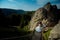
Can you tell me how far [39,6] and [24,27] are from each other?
107cm

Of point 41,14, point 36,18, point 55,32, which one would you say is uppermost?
point 41,14

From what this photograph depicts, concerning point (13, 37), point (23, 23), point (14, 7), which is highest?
point (14, 7)

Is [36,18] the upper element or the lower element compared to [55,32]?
upper

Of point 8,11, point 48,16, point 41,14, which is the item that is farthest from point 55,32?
point 8,11

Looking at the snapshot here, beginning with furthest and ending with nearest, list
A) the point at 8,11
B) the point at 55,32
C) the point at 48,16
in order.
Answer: the point at 48,16, the point at 8,11, the point at 55,32

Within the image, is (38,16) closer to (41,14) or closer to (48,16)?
(41,14)

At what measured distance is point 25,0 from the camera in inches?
298

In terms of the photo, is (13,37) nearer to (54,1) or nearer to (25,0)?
(25,0)

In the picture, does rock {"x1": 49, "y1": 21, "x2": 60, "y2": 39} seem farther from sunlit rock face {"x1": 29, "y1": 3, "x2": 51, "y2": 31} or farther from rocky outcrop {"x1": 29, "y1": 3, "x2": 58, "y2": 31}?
sunlit rock face {"x1": 29, "y1": 3, "x2": 51, "y2": 31}

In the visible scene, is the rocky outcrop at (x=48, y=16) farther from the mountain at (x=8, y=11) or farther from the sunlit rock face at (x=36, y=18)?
the mountain at (x=8, y=11)

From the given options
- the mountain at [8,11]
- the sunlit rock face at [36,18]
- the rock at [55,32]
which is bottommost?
the rock at [55,32]

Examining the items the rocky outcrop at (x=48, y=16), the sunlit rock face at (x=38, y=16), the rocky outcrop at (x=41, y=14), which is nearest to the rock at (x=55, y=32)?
the rocky outcrop at (x=48, y=16)

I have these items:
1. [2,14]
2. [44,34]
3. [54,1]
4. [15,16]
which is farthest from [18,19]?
[54,1]

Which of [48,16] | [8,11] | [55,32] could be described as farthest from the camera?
[48,16]
